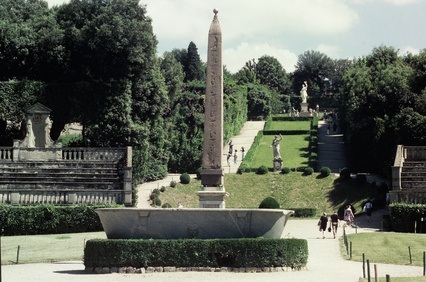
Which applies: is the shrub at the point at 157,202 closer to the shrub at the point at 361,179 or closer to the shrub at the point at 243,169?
the shrub at the point at 243,169

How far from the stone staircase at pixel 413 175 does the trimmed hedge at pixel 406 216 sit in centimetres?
411

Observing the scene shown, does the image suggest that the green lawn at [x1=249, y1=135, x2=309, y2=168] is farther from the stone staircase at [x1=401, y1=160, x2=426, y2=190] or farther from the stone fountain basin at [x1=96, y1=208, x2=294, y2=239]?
the stone fountain basin at [x1=96, y1=208, x2=294, y2=239]

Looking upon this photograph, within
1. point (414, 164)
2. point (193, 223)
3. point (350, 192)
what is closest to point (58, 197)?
point (193, 223)

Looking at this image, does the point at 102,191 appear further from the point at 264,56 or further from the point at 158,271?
the point at 264,56

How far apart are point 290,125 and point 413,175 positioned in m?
46.1

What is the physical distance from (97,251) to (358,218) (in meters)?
24.4

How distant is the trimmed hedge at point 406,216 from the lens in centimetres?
4266

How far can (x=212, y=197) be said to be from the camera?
120 ft

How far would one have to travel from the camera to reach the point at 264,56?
149 m

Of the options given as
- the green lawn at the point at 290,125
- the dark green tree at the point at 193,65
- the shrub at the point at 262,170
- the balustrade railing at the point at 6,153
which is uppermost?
the dark green tree at the point at 193,65

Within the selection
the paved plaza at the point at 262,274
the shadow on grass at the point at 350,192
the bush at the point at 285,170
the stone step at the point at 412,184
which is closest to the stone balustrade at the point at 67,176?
the paved plaza at the point at 262,274

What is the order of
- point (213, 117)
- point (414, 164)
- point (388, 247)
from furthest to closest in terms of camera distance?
1. point (414, 164)
2. point (213, 117)
3. point (388, 247)

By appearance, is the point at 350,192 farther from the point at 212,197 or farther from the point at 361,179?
the point at 212,197

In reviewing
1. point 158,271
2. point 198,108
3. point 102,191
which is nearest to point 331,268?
point 158,271
